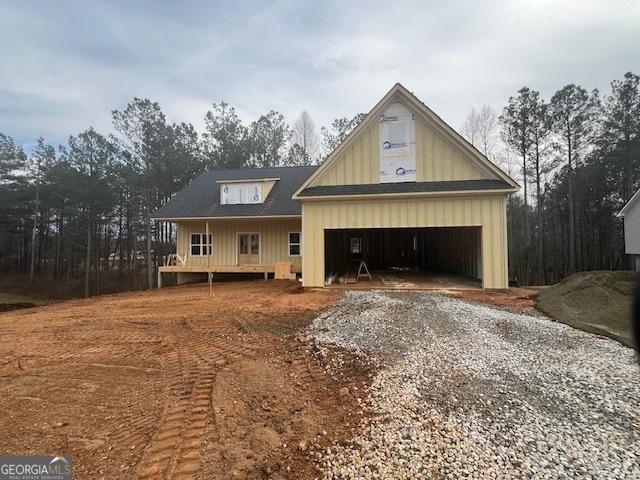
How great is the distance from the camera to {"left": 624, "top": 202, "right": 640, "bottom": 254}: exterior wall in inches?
807

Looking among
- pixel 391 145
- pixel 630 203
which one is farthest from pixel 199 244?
pixel 630 203

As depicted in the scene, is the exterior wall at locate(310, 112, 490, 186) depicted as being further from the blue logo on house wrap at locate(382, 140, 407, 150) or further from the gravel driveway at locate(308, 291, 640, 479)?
the gravel driveway at locate(308, 291, 640, 479)

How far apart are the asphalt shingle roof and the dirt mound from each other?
3570 millimetres

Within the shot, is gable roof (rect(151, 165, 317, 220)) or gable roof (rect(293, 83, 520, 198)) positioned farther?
gable roof (rect(151, 165, 317, 220))

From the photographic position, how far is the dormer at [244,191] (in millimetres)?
18562

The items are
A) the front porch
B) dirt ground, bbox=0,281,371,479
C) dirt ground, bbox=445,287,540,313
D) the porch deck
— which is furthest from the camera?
the porch deck

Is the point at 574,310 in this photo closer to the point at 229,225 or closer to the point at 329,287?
the point at 329,287

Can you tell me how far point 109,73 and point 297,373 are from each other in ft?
64.6

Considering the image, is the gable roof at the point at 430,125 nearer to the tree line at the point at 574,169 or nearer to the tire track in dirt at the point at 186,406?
the tire track in dirt at the point at 186,406

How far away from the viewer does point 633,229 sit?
21.0m

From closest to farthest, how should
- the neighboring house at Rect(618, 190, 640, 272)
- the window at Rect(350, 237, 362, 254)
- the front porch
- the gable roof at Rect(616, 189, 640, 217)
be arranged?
the front porch
the gable roof at Rect(616, 189, 640, 217)
the neighboring house at Rect(618, 190, 640, 272)
the window at Rect(350, 237, 362, 254)

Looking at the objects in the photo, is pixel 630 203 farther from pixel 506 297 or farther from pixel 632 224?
pixel 506 297

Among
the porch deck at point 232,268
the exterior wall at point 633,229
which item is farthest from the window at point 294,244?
the exterior wall at point 633,229

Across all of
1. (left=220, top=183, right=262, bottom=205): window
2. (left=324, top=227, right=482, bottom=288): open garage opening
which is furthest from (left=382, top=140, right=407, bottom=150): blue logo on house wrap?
(left=220, top=183, right=262, bottom=205): window
